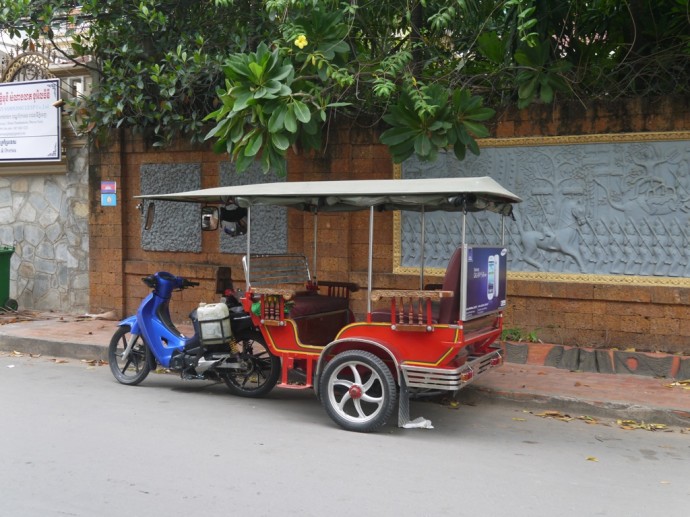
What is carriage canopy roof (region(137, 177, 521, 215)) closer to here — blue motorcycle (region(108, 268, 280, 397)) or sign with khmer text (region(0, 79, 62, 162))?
blue motorcycle (region(108, 268, 280, 397))

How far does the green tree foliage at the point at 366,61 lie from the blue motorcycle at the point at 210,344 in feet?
5.81

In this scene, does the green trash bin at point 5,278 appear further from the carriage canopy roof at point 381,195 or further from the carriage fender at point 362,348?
the carriage fender at point 362,348

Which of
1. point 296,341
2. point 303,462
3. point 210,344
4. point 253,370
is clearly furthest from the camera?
point 253,370

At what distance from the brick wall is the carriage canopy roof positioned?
2.65 meters

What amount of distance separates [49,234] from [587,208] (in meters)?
8.60

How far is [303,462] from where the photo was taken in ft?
17.2

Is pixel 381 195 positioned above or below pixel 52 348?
above

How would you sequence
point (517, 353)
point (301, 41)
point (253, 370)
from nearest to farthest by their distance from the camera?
1. point (253, 370)
2. point (301, 41)
3. point (517, 353)

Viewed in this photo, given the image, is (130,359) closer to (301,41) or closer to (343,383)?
(343,383)

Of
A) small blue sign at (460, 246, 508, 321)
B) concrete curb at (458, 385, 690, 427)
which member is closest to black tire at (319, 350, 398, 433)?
small blue sign at (460, 246, 508, 321)

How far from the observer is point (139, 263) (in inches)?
455

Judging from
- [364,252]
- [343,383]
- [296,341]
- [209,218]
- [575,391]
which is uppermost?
[209,218]

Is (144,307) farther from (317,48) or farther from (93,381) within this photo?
(317,48)

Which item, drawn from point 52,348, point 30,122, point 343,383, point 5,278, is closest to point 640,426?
point 343,383
